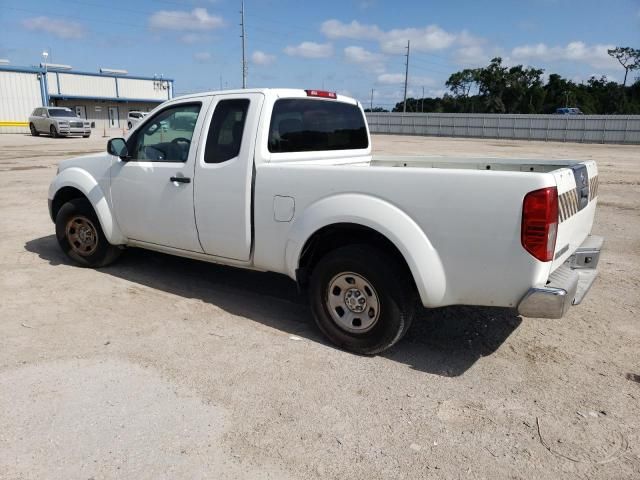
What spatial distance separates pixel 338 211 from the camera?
3.66m

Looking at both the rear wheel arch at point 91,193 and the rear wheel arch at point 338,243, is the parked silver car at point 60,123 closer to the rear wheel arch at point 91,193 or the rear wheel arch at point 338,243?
the rear wheel arch at point 91,193

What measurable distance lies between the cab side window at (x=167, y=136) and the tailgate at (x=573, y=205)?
3072mm

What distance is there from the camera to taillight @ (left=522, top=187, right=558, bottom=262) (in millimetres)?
2990

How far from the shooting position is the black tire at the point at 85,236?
5.61 m

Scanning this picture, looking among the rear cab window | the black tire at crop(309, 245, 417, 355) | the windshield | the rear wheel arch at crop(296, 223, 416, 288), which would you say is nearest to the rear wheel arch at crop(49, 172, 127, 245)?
the rear cab window

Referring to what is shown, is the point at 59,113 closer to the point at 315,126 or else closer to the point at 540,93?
the point at 315,126

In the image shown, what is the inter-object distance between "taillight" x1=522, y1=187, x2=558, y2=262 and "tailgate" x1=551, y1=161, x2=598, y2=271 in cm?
17

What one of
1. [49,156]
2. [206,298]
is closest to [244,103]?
[206,298]

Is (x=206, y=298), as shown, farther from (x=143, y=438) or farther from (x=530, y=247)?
(x=530, y=247)

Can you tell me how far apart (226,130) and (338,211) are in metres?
1.41

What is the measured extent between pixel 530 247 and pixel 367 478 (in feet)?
5.22

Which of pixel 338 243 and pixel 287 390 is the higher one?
pixel 338 243

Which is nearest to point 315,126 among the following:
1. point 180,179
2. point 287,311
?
point 180,179

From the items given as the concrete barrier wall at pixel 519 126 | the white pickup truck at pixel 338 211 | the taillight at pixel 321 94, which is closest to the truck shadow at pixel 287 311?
the white pickup truck at pixel 338 211
